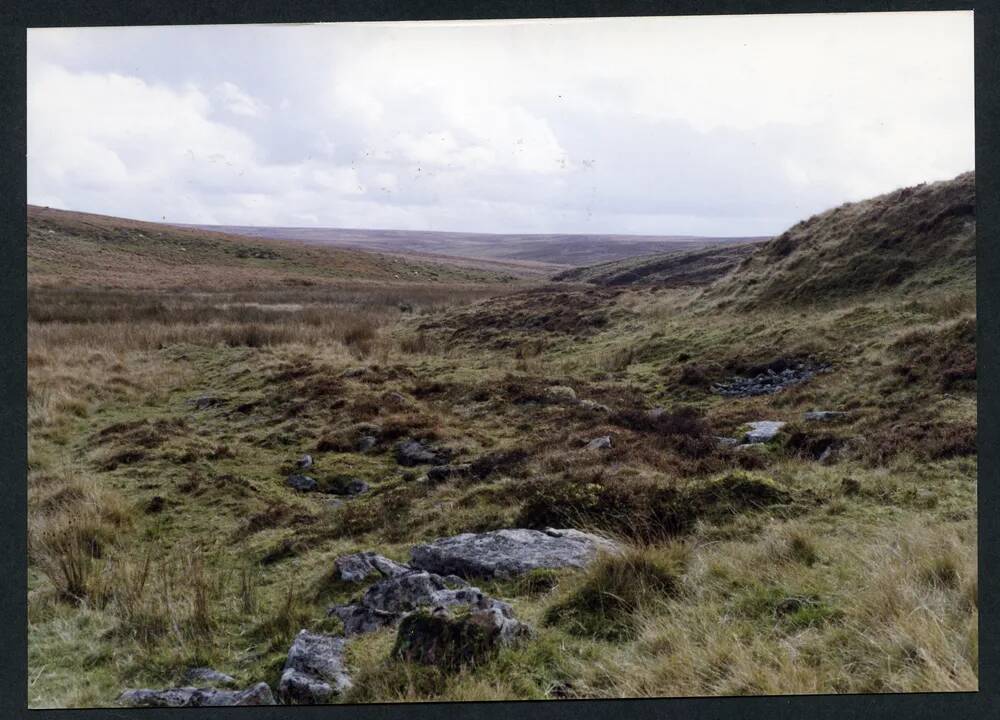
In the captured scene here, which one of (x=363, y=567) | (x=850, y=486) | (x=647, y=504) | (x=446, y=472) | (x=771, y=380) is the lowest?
(x=446, y=472)

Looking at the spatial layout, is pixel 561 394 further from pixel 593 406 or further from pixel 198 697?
pixel 198 697

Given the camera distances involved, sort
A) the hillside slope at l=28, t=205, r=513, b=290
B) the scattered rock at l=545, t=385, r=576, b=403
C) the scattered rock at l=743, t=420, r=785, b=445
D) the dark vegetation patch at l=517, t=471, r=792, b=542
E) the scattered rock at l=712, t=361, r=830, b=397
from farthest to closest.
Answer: the hillside slope at l=28, t=205, r=513, b=290, the scattered rock at l=545, t=385, r=576, b=403, the scattered rock at l=712, t=361, r=830, b=397, the scattered rock at l=743, t=420, r=785, b=445, the dark vegetation patch at l=517, t=471, r=792, b=542

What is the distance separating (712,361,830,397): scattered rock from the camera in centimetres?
1247

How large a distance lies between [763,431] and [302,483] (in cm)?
664

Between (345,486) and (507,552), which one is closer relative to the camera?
(507,552)

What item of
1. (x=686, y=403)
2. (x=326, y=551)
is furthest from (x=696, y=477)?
(x=686, y=403)

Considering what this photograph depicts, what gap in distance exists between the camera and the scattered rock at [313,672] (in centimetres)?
442

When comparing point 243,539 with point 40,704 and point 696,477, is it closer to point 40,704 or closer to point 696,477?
point 40,704

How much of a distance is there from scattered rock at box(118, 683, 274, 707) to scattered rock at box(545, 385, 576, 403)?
8.92m

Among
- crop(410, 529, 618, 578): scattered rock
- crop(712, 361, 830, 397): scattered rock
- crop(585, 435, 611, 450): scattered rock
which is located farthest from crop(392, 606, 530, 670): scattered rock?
crop(712, 361, 830, 397): scattered rock

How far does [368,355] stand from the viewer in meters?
20.2

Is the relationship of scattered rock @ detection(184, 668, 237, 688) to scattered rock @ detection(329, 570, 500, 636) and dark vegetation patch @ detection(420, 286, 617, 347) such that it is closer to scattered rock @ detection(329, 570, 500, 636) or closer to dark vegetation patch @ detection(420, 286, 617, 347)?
scattered rock @ detection(329, 570, 500, 636)

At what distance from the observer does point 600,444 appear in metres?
9.47

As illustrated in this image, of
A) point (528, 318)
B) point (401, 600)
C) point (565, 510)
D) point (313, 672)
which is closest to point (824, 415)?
point (565, 510)
